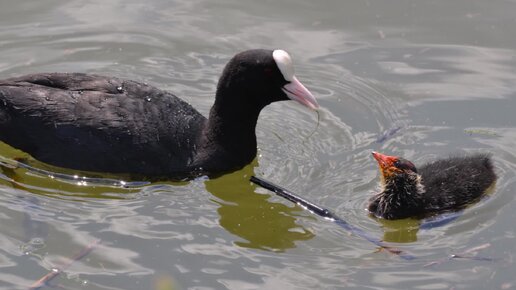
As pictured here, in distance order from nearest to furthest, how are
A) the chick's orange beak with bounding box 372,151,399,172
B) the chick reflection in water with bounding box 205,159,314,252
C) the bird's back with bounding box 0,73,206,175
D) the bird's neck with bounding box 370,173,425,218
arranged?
the chick reflection in water with bounding box 205,159,314,252
the bird's neck with bounding box 370,173,425,218
the chick's orange beak with bounding box 372,151,399,172
the bird's back with bounding box 0,73,206,175

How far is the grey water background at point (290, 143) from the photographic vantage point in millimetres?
6410

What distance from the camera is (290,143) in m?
8.02

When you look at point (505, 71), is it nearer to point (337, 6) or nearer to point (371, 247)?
point (337, 6)

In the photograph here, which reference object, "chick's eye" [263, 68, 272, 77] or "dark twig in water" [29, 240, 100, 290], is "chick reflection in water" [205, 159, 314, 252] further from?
"dark twig in water" [29, 240, 100, 290]

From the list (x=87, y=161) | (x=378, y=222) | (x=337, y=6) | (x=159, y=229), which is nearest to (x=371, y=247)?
(x=378, y=222)

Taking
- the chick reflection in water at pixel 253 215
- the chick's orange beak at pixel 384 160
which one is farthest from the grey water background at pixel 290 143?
the chick's orange beak at pixel 384 160

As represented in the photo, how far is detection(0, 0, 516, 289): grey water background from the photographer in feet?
21.0

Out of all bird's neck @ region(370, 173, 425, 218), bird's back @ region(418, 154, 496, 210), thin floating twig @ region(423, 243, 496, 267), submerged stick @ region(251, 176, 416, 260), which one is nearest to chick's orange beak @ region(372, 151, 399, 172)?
bird's neck @ region(370, 173, 425, 218)

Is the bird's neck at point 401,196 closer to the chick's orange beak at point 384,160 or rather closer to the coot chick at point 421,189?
the coot chick at point 421,189

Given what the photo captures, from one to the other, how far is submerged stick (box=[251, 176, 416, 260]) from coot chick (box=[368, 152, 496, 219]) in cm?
33

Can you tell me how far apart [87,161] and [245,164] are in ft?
3.84

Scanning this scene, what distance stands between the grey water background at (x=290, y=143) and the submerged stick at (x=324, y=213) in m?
0.07

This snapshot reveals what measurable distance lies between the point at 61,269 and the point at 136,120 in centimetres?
147

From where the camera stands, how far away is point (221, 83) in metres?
7.56
